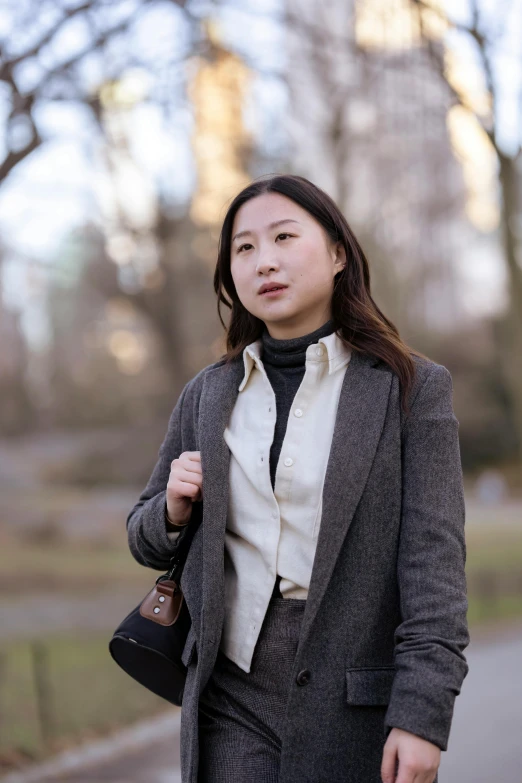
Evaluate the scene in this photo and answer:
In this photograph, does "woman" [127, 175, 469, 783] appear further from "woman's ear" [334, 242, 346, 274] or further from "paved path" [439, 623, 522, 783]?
"paved path" [439, 623, 522, 783]

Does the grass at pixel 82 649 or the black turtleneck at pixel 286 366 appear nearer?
the black turtleneck at pixel 286 366

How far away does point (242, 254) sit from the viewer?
7.69ft

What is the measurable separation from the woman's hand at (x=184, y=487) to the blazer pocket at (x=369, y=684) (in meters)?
0.54

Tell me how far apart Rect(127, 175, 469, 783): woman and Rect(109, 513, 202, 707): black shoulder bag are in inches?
2.0

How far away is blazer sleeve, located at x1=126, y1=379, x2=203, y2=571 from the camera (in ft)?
7.66

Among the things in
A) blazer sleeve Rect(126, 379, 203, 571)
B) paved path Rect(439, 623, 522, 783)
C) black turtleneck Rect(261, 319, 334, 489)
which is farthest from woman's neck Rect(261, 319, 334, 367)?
paved path Rect(439, 623, 522, 783)

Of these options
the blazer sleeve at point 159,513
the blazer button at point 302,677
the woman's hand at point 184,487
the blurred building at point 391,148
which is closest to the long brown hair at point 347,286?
the blazer sleeve at point 159,513

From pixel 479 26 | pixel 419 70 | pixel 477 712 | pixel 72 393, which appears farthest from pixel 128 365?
pixel 477 712

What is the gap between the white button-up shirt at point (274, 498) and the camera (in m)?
2.13

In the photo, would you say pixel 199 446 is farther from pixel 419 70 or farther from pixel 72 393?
pixel 72 393

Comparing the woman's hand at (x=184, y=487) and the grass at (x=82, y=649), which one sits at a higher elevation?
the woman's hand at (x=184, y=487)

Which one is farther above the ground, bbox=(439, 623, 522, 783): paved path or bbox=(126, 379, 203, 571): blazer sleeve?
bbox=(126, 379, 203, 571): blazer sleeve

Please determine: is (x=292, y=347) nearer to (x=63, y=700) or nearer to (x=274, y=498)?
(x=274, y=498)

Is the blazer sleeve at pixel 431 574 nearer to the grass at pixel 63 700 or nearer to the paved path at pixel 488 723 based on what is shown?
the paved path at pixel 488 723
